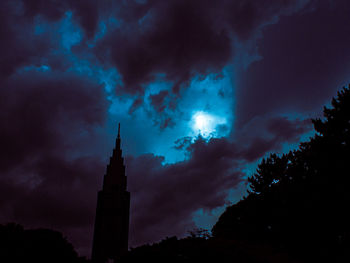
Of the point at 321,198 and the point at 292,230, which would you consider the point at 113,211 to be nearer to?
the point at 292,230

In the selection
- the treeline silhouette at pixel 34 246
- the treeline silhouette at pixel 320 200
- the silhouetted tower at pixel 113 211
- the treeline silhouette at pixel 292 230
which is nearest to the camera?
the treeline silhouette at pixel 292 230

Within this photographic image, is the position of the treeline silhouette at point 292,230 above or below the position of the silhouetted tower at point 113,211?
below

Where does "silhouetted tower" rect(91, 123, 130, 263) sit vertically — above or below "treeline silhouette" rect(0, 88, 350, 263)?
above

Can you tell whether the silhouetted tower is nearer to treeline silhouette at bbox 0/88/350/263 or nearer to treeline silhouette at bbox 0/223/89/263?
treeline silhouette at bbox 0/88/350/263

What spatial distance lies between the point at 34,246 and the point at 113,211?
151 meters

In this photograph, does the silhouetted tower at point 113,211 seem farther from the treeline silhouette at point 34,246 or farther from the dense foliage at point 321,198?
the treeline silhouette at point 34,246

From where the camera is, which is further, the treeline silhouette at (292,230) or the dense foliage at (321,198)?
the dense foliage at (321,198)

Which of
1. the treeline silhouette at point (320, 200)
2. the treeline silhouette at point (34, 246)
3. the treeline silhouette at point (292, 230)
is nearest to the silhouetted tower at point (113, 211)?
the treeline silhouette at point (292, 230)

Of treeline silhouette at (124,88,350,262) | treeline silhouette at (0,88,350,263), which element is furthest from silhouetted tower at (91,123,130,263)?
treeline silhouette at (124,88,350,262)

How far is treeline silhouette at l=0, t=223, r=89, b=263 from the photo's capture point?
57.7 ft

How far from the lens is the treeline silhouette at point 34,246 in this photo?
17.6 m

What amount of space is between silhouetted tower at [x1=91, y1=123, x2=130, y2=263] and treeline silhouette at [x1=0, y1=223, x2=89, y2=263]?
144074 millimetres

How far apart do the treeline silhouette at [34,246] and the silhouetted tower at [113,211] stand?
144 meters

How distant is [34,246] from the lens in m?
18.9
